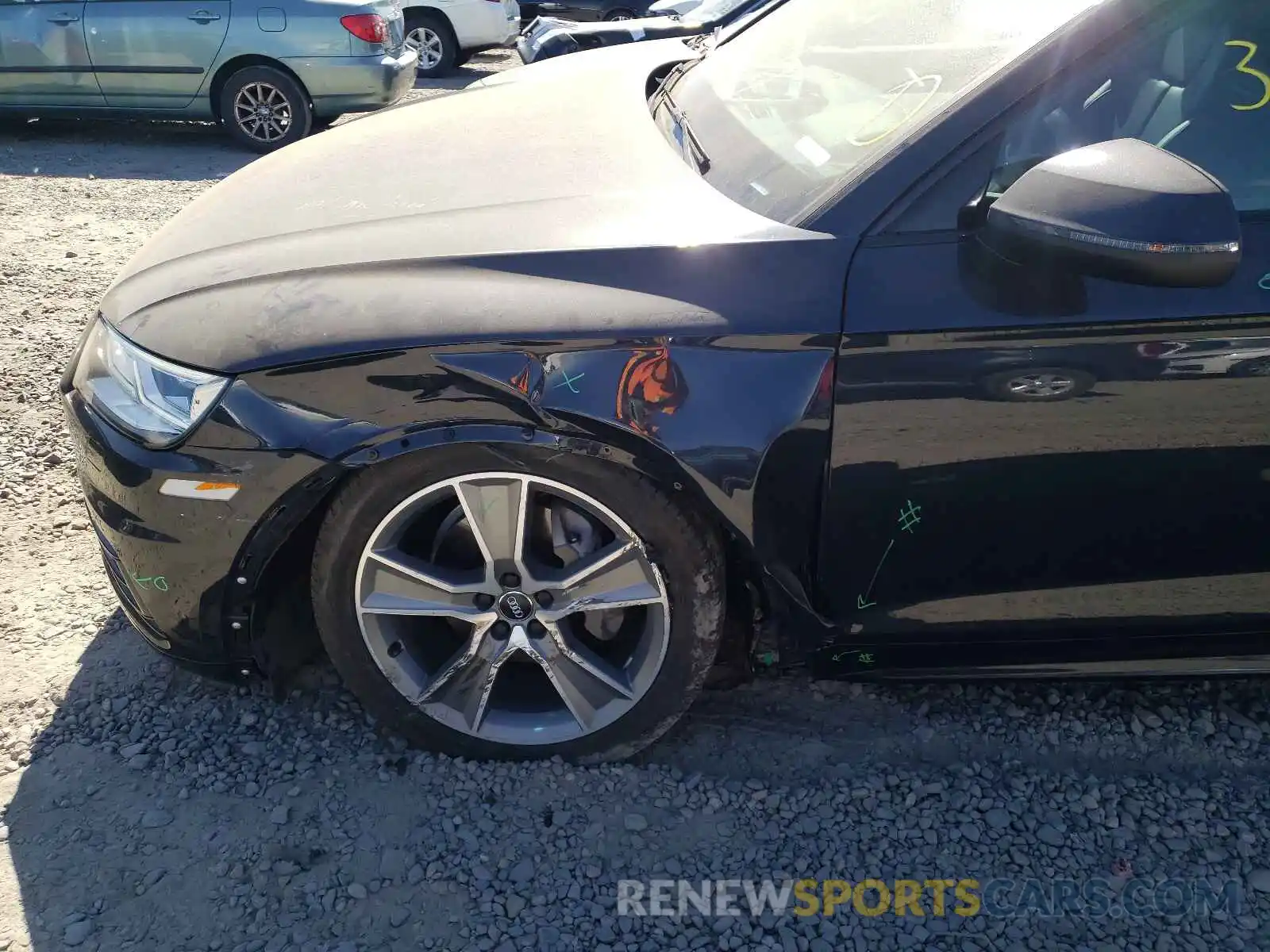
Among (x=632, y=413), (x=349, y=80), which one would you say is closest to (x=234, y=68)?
(x=349, y=80)

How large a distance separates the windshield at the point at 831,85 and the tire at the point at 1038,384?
47 centimetres

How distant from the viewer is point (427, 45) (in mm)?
10734

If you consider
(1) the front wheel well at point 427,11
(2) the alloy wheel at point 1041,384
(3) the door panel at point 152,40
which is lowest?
(1) the front wheel well at point 427,11

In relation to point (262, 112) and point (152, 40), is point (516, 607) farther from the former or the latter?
point (152, 40)

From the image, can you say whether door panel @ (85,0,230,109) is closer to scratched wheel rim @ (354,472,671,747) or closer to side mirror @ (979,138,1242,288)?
scratched wheel rim @ (354,472,671,747)

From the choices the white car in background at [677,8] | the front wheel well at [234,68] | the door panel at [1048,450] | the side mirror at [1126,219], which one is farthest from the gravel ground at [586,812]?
the white car in background at [677,8]

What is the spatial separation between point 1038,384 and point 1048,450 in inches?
5.1

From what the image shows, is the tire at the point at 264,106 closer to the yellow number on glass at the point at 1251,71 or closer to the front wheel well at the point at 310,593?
the front wheel well at the point at 310,593

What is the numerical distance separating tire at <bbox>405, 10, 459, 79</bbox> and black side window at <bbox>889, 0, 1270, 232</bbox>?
9.69m

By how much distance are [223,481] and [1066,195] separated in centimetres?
161

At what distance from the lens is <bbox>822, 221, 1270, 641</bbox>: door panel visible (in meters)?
1.87

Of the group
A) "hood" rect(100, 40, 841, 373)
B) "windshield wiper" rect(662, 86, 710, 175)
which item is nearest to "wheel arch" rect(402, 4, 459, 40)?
"windshield wiper" rect(662, 86, 710, 175)

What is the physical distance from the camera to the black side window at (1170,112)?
76.0 inches

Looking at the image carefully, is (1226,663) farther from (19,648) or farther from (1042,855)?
(19,648)
